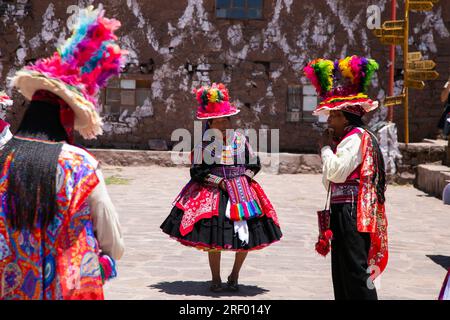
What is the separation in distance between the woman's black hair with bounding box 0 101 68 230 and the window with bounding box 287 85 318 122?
16.4 m

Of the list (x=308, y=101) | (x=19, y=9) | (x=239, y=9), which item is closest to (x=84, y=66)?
(x=239, y=9)

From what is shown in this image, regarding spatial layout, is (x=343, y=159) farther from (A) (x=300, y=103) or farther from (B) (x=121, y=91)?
(B) (x=121, y=91)

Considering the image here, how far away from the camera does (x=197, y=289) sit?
678 centimetres

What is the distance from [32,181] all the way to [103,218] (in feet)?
1.14

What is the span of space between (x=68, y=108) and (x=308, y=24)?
16.5m

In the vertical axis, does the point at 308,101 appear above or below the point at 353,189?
above

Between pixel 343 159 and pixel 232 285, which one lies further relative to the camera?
pixel 232 285

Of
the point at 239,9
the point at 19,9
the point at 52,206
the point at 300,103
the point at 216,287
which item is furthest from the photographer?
the point at 19,9

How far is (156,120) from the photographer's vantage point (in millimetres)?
19750

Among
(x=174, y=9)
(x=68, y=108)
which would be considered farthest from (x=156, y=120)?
(x=68, y=108)

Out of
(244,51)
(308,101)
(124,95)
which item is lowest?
(308,101)

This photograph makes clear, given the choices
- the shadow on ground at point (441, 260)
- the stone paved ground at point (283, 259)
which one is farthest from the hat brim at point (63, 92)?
the shadow on ground at point (441, 260)

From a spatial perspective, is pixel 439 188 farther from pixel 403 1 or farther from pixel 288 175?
pixel 403 1

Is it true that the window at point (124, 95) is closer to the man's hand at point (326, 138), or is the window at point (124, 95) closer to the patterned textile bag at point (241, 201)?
the patterned textile bag at point (241, 201)
